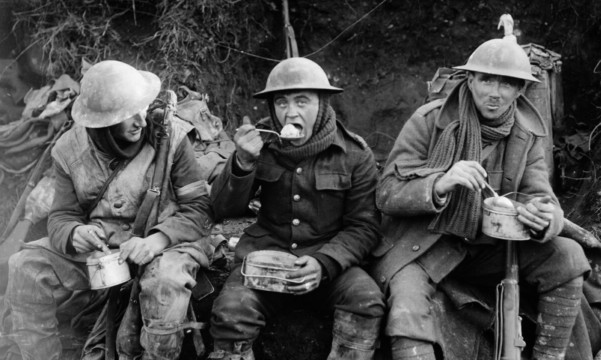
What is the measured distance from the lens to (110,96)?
14.1ft

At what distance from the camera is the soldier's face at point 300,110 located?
14.4 feet

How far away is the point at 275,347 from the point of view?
474cm

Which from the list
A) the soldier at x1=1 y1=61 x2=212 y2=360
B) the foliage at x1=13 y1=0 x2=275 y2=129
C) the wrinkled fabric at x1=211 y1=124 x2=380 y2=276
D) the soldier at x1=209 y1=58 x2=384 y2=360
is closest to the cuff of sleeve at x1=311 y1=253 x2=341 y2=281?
the soldier at x1=209 y1=58 x2=384 y2=360

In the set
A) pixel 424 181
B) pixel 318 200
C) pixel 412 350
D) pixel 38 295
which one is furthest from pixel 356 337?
pixel 38 295

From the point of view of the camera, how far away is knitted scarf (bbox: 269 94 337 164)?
441cm

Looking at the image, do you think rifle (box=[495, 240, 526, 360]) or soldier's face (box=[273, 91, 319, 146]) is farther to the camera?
soldier's face (box=[273, 91, 319, 146])

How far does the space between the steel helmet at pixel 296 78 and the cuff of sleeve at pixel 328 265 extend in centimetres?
94

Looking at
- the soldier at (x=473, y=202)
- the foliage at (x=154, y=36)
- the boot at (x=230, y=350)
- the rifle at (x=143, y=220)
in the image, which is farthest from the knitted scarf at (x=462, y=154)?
the foliage at (x=154, y=36)

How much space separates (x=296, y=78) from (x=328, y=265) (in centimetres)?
106

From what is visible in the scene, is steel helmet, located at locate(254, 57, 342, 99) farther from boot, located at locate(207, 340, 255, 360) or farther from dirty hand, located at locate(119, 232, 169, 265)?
boot, located at locate(207, 340, 255, 360)

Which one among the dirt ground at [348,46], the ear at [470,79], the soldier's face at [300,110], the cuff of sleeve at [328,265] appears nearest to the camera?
the cuff of sleeve at [328,265]

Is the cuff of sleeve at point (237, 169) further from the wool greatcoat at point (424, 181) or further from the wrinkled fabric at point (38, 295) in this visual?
the wrinkled fabric at point (38, 295)

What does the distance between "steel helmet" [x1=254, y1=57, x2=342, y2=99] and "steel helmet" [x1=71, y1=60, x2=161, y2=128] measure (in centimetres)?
68

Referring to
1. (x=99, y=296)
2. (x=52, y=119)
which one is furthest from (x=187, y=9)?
(x=99, y=296)
